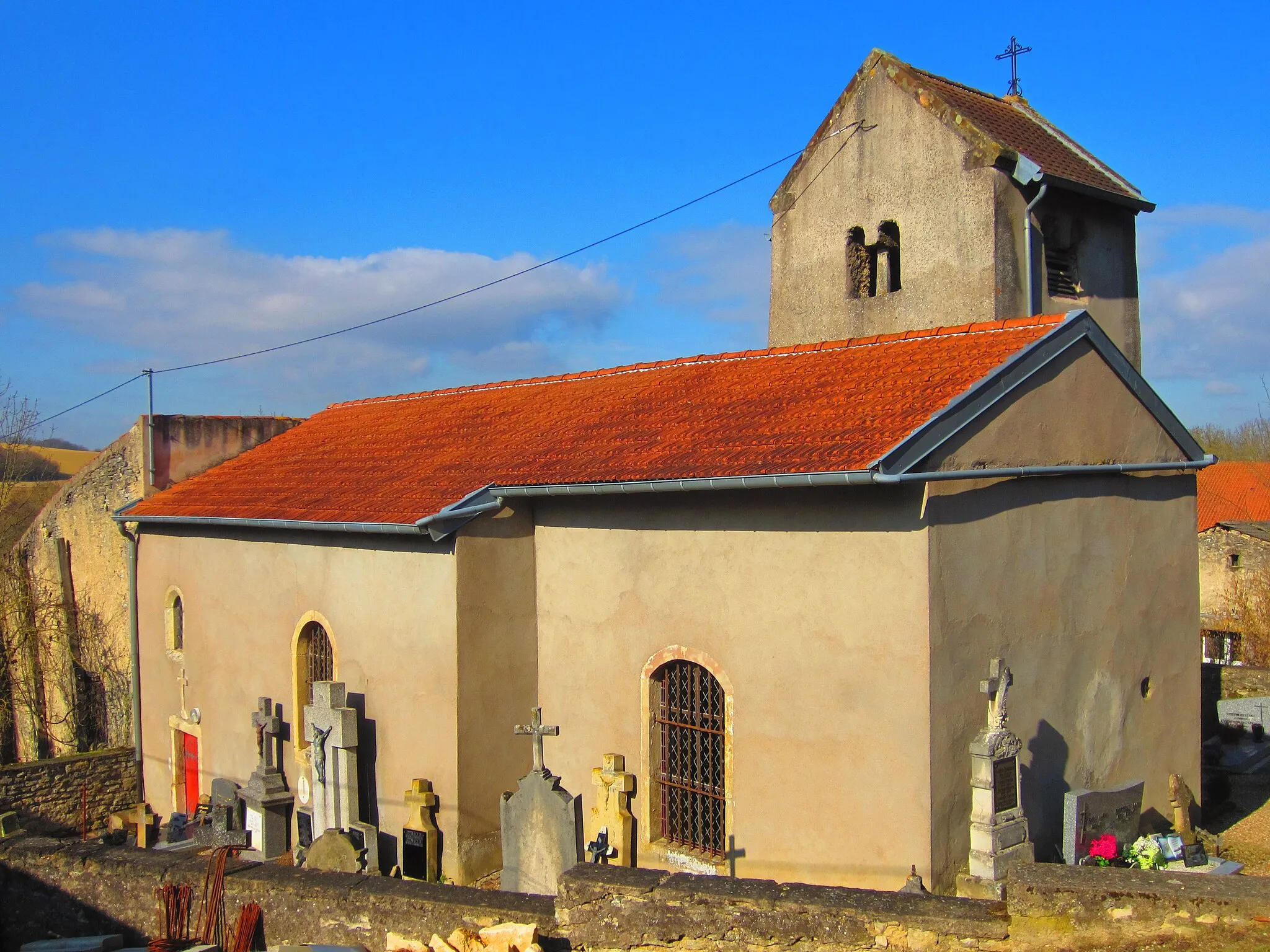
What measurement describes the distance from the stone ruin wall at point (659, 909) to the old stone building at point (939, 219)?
7.54 metres

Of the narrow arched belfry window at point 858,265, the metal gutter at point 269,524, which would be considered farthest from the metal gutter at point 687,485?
the narrow arched belfry window at point 858,265

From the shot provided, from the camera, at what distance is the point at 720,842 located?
945cm

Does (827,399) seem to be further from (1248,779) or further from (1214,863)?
(1248,779)

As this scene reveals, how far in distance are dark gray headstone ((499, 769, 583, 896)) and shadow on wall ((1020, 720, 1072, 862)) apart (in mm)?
4016

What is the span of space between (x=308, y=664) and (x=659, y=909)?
25.8ft

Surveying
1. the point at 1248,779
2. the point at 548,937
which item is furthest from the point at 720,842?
the point at 1248,779

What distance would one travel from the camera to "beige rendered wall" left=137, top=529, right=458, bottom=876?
10750 millimetres

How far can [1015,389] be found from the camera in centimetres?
895

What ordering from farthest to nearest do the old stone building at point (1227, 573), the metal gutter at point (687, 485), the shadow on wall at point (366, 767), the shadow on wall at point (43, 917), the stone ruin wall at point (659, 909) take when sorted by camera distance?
1. the old stone building at point (1227, 573)
2. the shadow on wall at point (366, 767)
3. the metal gutter at point (687, 485)
4. the shadow on wall at point (43, 917)
5. the stone ruin wall at point (659, 909)

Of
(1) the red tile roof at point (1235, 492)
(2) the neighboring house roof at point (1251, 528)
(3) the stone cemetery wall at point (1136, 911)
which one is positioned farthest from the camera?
(1) the red tile roof at point (1235, 492)

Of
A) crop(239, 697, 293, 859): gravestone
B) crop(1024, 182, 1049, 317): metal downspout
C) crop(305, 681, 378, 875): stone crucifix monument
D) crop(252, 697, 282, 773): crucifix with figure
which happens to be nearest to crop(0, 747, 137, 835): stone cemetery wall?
crop(239, 697, 293, 859): gravestone

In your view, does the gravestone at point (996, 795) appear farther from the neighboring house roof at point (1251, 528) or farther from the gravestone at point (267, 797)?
the neighboring house roof at point (1251, 528)

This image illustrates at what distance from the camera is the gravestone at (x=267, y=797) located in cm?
1243

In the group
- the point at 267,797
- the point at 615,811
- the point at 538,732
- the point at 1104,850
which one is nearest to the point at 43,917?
the point at 538,732
